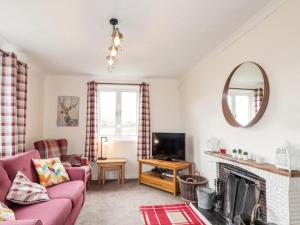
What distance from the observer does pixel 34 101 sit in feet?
12.9

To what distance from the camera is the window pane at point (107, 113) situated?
477cm

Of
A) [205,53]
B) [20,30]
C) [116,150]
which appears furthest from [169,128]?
[20,30]

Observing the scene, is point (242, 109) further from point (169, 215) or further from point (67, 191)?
point (67, 191)

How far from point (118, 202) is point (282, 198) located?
2387 millimetres

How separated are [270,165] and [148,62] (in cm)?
255

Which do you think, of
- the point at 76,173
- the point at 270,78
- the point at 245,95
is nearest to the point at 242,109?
the point at 245,95

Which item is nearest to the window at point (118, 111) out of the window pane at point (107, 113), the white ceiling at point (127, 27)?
the window pane at point (107, 113)

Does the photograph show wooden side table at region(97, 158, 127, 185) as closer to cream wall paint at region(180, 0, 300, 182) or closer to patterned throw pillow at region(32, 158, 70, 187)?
patterned throw pillow at region(32, 158, 70, 187)

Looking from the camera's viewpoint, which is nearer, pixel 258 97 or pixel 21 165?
pixel 258 97

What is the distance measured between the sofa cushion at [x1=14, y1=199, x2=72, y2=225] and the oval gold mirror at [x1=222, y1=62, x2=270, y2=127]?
6.96 feet

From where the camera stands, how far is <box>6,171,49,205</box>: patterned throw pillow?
199cm

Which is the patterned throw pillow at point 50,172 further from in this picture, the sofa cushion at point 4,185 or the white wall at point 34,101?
the white wall at point 34,101

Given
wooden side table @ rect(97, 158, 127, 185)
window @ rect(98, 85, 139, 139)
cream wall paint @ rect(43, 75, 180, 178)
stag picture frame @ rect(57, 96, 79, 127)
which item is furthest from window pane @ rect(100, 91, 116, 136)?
wooden side table @ rect(97, 158, 127, 185)

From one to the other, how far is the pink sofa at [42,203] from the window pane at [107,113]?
192 cm
